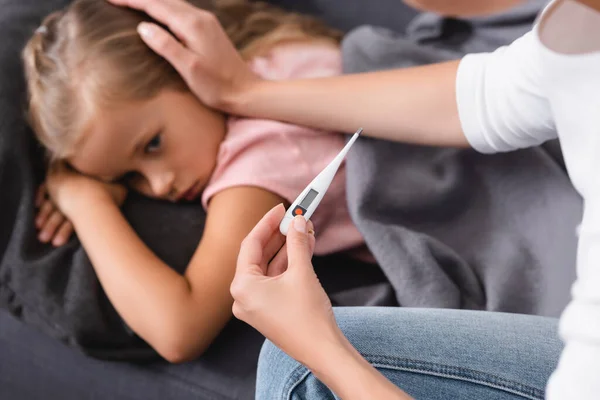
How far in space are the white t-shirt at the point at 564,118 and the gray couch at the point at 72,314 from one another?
11.7 inches

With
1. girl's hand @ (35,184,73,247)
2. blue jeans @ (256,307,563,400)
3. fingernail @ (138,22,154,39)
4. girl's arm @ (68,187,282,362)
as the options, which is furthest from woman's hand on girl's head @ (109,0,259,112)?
blue jeans @ (256,307,563,400)

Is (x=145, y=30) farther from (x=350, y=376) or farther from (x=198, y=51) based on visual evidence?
(x=350, y=376)

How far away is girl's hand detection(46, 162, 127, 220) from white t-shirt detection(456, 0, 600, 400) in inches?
19.1

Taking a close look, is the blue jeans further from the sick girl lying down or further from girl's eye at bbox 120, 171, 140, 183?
girl's eye at bbox 120, 171, 140, 183

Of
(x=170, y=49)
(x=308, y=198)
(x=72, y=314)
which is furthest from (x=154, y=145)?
(x=308, y=198)

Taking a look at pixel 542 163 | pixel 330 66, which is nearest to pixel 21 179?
pixel 330 66

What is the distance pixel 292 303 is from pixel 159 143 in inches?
16.5

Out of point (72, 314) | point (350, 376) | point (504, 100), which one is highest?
point (504, 100)

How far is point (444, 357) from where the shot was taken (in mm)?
568

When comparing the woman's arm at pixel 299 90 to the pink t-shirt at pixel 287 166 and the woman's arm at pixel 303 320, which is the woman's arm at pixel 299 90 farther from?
the woman's arm at pixel 303 320

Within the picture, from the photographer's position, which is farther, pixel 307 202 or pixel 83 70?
pixel 83 70

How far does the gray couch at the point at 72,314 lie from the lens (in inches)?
30.5

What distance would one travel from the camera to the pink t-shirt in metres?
0.79

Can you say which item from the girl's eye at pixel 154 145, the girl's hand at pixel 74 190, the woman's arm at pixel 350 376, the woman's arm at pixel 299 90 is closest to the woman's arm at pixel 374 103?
the woman's arm at pixel 299 90
